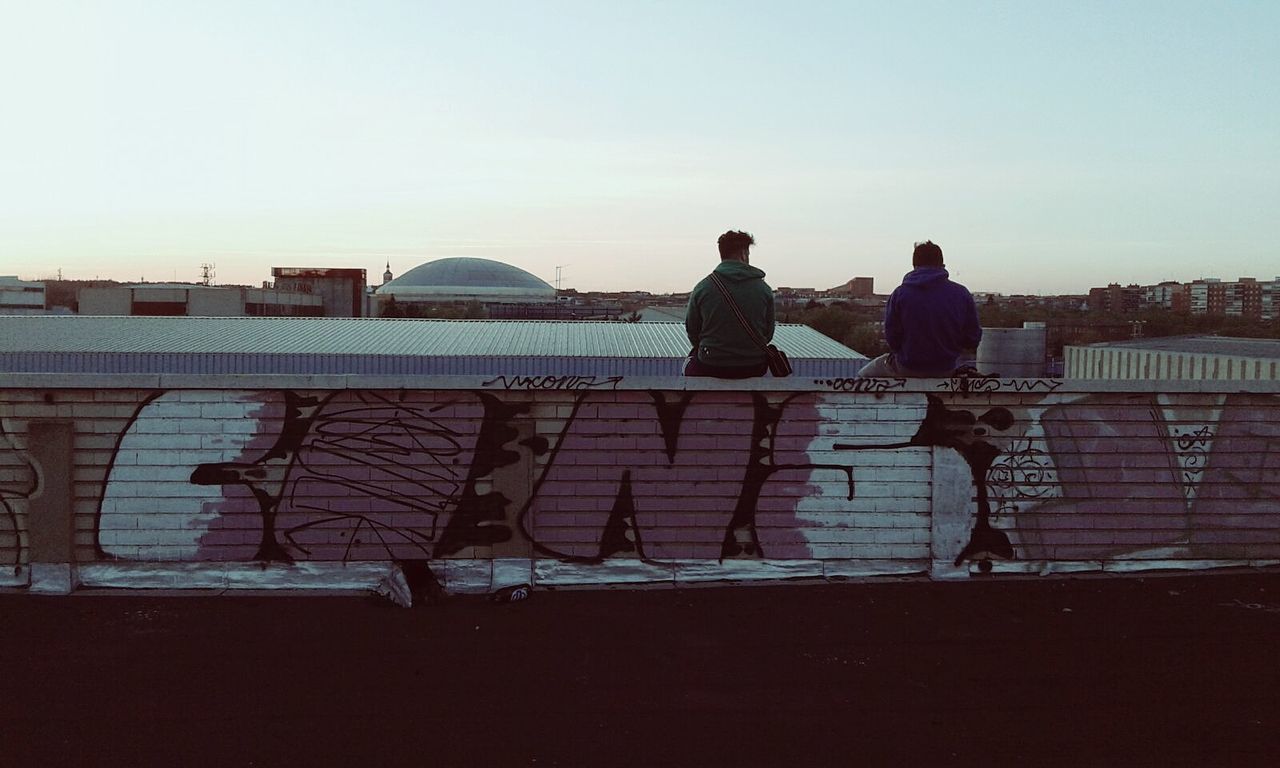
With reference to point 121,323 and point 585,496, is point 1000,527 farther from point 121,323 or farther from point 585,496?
point 121,323

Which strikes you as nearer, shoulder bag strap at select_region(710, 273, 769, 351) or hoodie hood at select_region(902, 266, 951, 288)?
shoulder bag strap at select_region(710, 273, 769, 351)

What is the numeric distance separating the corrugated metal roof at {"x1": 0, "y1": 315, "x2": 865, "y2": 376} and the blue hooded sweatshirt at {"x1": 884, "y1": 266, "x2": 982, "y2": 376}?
9.55 m

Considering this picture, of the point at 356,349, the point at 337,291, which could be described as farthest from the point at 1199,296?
the point at 356,349

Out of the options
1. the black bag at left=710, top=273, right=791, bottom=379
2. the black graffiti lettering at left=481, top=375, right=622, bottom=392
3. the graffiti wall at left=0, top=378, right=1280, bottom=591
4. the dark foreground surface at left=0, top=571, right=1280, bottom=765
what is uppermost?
the black bag at left=710, top=273, right=791, bottom=379

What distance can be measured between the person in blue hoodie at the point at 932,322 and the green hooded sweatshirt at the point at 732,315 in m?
0.93

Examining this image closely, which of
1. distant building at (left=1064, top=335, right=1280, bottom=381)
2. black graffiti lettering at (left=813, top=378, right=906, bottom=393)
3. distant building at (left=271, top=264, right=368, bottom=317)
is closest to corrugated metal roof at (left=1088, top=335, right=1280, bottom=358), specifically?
distant building at (left=1064, top=335, right=1280, bottom=381)

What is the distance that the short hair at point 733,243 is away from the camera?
24.8ft

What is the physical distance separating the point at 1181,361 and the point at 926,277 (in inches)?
659

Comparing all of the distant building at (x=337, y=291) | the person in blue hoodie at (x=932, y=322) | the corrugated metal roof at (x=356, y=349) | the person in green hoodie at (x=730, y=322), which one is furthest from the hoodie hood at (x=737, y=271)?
the distant building at (x=337, y=291)

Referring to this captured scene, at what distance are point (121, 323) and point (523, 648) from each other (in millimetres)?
21169

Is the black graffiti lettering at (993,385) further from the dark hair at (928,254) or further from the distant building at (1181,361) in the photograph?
the distant building at (1181,361)

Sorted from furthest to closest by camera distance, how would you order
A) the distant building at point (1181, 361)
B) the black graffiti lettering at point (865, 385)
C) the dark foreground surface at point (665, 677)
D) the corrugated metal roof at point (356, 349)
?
the distant building at point (1181, 361) < the corrugated metal roof at point (356, 349) < the black graffiti lettering at point (865, 385) < the dark foreground surface at point (665, 677)

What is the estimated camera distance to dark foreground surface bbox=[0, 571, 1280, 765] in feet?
14.9

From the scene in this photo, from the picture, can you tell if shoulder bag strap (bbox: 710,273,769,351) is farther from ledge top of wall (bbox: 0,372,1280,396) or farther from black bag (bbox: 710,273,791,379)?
ledge top of wall (bbox: 0,372,1280,396)
